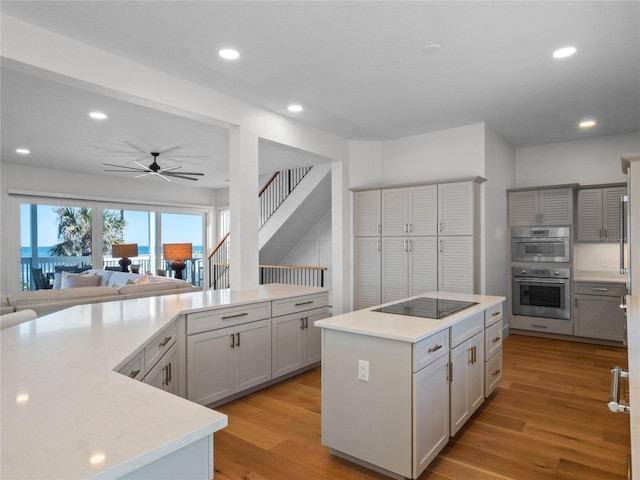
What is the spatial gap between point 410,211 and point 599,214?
2.61 metres

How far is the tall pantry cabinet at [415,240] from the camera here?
185 inches

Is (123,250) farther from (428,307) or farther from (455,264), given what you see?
(428,307)

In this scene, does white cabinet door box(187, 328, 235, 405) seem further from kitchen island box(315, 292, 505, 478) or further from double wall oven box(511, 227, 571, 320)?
double wall oven box(511, 227, 571, 320)

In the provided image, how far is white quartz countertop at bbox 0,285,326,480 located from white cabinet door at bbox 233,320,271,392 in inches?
54.2

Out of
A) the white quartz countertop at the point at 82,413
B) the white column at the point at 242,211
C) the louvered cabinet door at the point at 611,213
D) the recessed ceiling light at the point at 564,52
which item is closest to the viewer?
the white quartz countertop at the point at 82,413

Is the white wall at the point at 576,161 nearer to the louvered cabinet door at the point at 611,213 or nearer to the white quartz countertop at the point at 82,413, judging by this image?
the louvered cabinet door at the point at 611,213

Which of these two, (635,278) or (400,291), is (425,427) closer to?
(635,278)

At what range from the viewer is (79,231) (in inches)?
308

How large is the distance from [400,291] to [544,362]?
1774 millimetres

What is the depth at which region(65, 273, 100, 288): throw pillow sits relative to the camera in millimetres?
6770

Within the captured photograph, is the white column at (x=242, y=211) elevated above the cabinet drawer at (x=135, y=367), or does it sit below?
above

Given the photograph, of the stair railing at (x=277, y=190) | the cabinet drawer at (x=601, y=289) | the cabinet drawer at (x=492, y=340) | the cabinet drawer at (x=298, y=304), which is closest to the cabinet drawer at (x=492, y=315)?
the cabinet drawer at (x=492, y=340)

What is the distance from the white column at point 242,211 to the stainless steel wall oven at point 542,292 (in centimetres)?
382

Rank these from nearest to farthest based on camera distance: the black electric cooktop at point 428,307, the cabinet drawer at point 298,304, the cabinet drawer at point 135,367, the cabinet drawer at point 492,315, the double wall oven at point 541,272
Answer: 1. the cabinet drawer at point 135,367
2. the black electric cooktop at point 428,307
3. the cabinet drawer at point 492,315
4. the cabinet drawer at point 298,304
5. the double wall oven at point 541,272
